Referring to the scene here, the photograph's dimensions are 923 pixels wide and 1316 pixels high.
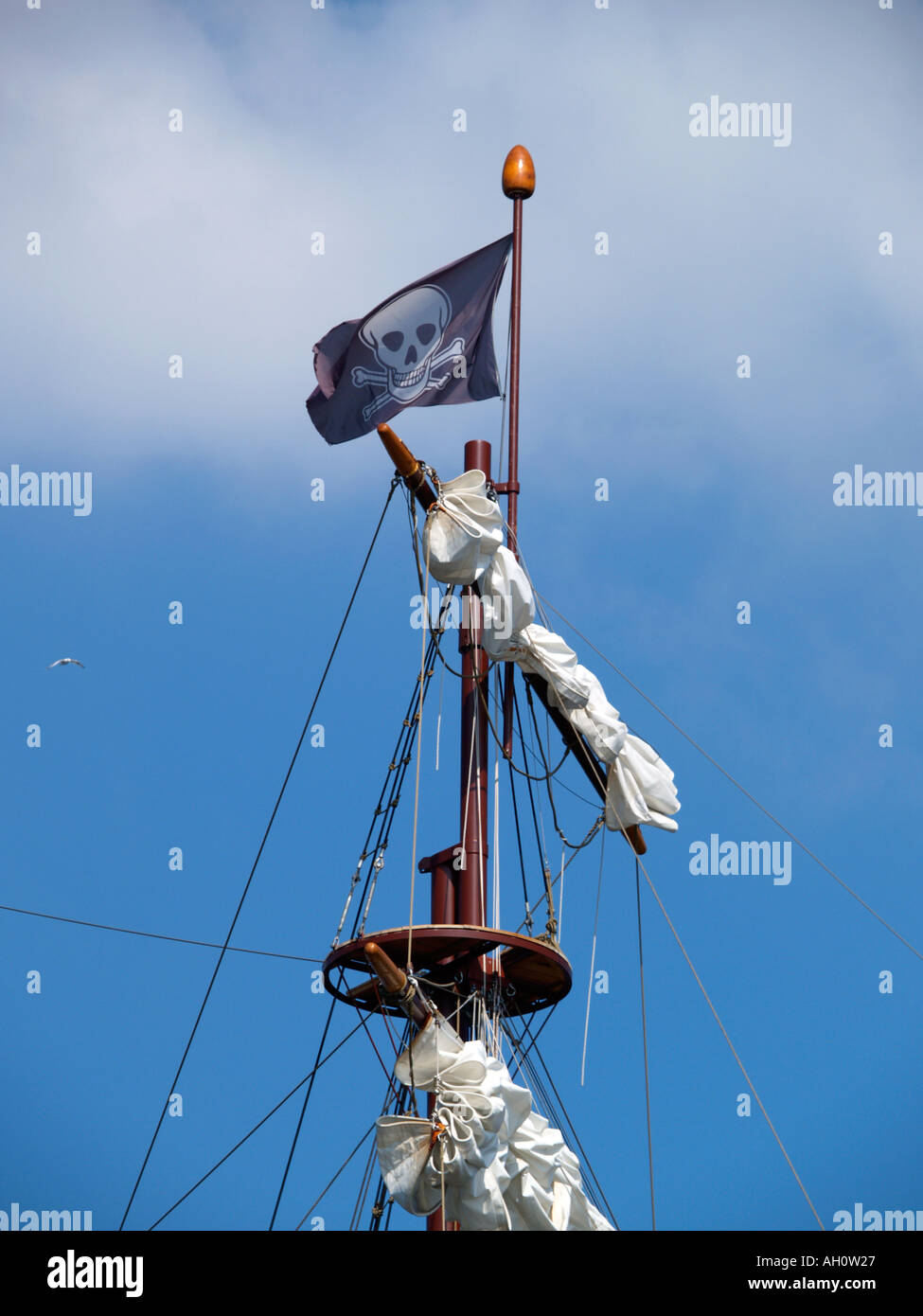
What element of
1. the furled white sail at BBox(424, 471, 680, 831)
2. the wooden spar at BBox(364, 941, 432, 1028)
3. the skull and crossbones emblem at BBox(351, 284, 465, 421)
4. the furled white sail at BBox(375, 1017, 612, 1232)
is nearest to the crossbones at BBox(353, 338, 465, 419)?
the skull and crossbones emblem at BBox(351, 284, 465, 421)

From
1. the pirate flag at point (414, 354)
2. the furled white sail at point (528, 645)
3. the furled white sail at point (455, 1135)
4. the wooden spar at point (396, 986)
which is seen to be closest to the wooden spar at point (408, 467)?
the furled white sail at point (528, 645)

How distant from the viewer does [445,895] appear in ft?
74.8

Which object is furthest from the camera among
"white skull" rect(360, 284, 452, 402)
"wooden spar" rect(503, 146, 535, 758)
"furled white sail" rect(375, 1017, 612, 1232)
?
"wooden spar" rect(503, 146, 535, 758)

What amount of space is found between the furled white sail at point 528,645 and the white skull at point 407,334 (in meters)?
2.37

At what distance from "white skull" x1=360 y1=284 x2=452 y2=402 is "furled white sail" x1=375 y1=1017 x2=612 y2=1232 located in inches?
347

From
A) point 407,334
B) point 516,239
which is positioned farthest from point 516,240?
point 407,334

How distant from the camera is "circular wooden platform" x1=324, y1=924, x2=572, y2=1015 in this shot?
68.7ft

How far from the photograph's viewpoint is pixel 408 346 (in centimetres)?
2470

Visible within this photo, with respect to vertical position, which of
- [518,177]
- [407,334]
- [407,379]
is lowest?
[407,379]

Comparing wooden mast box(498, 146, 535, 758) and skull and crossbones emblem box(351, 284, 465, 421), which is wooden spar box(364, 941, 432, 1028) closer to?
skull and crossbones emblem box(351, 284, 465, 421)

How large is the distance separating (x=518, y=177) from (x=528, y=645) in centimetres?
787

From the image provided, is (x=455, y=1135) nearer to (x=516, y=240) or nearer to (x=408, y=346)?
(x=408, y=346)

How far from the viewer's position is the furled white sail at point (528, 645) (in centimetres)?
2253

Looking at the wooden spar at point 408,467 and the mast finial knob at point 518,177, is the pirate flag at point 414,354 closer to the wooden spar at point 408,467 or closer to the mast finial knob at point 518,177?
the wooden spar at point 408,467
